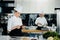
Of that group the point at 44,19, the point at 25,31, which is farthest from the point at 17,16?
the point at 44,19

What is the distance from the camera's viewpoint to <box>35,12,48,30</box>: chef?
95.6 inches

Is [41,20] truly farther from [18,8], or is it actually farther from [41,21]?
[18,8]

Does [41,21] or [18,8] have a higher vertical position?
[18,8]

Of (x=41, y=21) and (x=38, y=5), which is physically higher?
(x=38, y=5)

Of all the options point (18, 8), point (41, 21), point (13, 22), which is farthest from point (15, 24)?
point (41, 21)

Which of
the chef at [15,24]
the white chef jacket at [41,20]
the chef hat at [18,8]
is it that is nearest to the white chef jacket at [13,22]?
the chef at [15,24]

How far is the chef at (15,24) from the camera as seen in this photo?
244 cm

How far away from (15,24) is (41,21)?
0.52m

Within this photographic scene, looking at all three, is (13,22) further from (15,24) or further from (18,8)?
(18,8)

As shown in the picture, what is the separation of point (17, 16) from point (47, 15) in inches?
23.3

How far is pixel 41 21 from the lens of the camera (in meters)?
2.45

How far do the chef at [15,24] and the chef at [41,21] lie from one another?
0.32 meters

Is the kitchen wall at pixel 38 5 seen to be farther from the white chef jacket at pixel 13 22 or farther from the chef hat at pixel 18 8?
the white chef jacket at pixel 13 22

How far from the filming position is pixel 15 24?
2469mm
